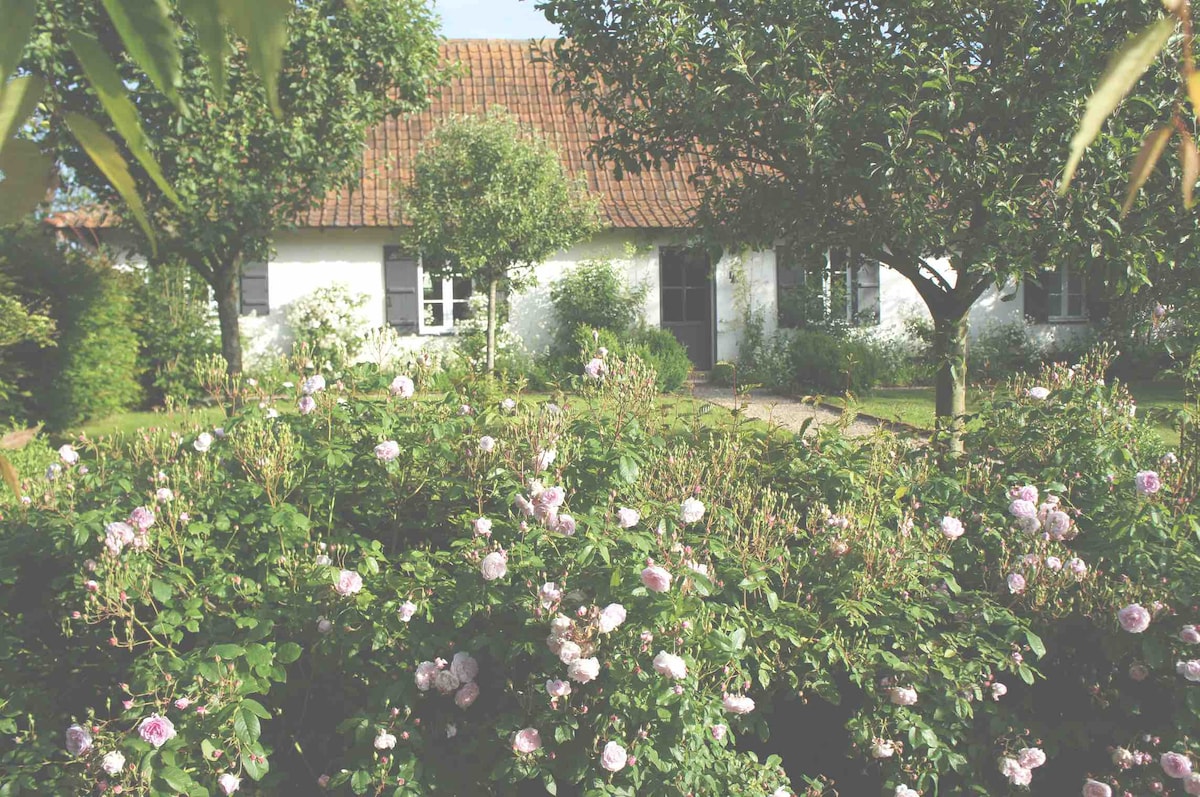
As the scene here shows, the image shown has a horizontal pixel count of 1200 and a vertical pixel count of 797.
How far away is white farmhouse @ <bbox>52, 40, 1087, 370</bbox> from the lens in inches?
655

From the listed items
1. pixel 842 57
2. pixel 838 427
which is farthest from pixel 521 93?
pixel 838 427

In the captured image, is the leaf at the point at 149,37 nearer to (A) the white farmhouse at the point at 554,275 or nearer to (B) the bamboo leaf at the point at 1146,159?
(B) the bamboo leaf at the point at 1146,159

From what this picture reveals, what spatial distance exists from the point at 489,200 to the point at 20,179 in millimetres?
13267

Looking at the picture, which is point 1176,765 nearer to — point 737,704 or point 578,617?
point 737,704

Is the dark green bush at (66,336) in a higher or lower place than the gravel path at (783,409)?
higher

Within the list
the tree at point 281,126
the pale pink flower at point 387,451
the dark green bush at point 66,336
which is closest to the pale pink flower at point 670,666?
the pale pink flower at point 387,451

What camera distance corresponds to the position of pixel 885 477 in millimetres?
3537

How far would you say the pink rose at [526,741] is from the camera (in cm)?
249

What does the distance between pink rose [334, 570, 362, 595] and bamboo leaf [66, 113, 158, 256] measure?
2047 millimetres

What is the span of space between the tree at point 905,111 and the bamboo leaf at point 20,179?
4340mm

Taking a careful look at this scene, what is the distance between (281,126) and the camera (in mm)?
8977

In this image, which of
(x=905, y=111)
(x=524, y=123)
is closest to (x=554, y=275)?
(x=524, y=123)

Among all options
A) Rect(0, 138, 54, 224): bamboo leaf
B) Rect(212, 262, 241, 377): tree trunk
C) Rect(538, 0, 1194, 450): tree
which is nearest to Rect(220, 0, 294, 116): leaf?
Rect(0, 138, 54, 224): bamboo leaf

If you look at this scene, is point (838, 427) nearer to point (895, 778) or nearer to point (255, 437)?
point (895, 778)
